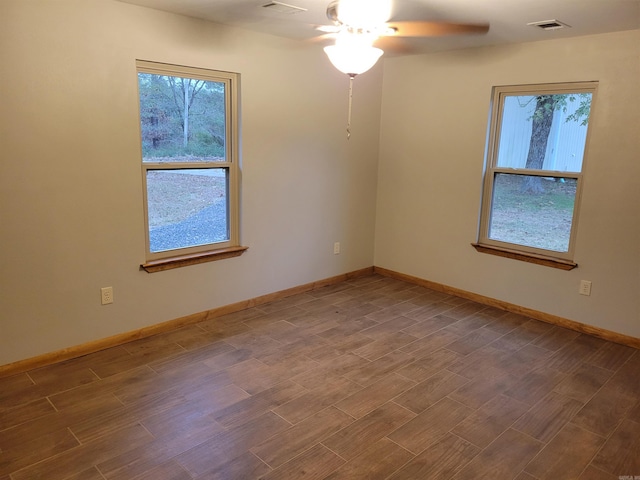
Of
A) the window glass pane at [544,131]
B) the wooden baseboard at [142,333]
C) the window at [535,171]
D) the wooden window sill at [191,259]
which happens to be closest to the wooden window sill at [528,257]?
the window at [535,171]

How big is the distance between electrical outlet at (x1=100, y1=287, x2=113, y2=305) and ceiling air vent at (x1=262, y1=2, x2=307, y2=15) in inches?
85.9

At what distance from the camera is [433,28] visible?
3.35m

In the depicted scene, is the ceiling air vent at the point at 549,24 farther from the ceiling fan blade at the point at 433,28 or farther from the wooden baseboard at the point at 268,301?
the wooden baseboard at the point at 268,301

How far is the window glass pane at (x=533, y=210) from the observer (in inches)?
151

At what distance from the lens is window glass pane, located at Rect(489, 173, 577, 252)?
3.85 m

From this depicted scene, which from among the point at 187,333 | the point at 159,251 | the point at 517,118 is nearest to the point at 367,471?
the point at 187,333

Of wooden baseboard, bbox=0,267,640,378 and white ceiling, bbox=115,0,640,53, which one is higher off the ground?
white ceiling, bbox=115,0,640,53

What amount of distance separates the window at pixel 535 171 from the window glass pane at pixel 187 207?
2.42 m

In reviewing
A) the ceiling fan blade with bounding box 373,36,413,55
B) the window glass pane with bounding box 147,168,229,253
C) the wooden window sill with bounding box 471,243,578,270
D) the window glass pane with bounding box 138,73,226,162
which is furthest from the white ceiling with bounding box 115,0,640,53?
the wooden window sill with bounding box 471,243,578,270

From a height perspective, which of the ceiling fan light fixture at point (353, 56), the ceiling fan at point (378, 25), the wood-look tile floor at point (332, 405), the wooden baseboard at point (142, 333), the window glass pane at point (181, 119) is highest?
the ceiling fan at point (378, 25)

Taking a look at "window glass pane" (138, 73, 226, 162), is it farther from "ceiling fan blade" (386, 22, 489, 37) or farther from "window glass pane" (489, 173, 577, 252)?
"window glass pane" (489, 173, 577, 252)

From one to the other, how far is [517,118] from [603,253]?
134 centimetres

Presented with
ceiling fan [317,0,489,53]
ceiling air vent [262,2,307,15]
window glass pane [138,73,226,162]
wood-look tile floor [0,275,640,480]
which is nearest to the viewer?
wood-look tile floor [0,275,640,480]

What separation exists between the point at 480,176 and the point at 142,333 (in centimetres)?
321
